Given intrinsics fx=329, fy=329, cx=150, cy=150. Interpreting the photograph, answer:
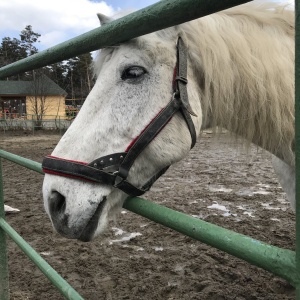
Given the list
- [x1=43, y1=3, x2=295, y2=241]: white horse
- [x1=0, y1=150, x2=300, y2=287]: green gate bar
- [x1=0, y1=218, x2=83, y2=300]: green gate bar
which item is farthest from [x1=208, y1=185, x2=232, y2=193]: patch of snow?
[x1=0, y1=150, x2=300, y2=287]: green gate bar

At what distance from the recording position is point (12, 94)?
1252 inches

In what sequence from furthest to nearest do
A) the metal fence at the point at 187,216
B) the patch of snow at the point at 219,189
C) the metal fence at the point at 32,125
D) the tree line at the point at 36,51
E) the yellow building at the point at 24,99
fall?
the tree line at the point at 36,51 → the yellow building at the point at 24,99 → the metal fence at the point at 32,125 → the patch of snow at the point at 219,189 → the metal fence at the point at 187,216

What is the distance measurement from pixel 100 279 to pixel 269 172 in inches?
213

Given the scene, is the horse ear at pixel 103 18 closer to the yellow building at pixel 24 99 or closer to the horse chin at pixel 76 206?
the horse chin at pixel 76 206

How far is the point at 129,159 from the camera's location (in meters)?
1.27

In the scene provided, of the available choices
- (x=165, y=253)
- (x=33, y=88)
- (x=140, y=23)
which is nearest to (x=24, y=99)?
(x=33, y=88)

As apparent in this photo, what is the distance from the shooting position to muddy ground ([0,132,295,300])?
103 inches

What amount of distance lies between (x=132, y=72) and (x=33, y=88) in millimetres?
28133

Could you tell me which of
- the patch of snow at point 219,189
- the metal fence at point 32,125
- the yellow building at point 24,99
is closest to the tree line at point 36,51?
the yellow building at point 24,99

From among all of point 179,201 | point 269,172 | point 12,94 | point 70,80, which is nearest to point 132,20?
point 179,201

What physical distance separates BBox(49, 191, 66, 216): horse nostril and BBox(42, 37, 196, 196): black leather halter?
79 millimetres

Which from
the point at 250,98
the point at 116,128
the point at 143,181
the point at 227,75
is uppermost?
the point at 227,75

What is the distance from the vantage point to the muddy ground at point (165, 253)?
2.61m

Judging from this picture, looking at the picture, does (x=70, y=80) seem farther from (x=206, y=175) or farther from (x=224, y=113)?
(x=224, y=113)
